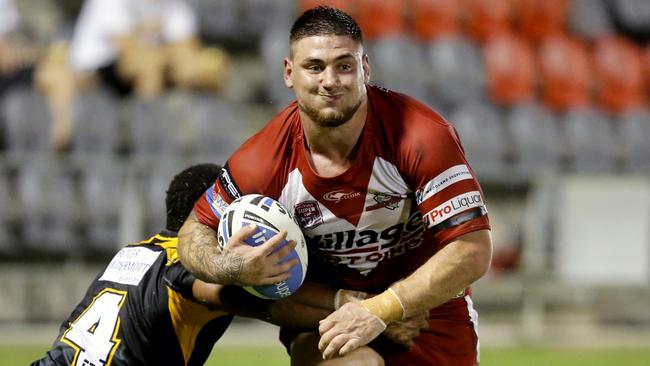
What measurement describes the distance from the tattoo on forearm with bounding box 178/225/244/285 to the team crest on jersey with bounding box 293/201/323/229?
388 millimetres

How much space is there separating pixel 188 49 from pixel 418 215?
7372 millimetres

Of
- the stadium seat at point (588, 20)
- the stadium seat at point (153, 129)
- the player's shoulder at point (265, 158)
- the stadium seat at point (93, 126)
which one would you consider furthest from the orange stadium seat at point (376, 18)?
the player's shoulder at point (265, 158)

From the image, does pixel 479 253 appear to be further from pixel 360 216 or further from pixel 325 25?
pixel 325 25

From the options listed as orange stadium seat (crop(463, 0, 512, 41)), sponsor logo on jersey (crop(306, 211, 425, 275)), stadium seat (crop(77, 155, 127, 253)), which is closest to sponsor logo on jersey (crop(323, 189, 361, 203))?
sponsor logo on jersey (crop(306, 211, 425, 275))

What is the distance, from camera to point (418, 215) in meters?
4.77

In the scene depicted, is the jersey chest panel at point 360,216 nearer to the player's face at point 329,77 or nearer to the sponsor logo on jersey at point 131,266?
the player's face at point 329,77

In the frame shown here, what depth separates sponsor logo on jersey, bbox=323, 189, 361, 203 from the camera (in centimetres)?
466

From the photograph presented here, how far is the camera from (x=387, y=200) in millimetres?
4656

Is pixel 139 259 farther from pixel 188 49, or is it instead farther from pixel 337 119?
pixel 188 49

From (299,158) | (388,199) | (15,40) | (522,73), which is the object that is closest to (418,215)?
(388,199)

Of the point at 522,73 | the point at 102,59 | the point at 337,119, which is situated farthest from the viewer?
the point at 522,73

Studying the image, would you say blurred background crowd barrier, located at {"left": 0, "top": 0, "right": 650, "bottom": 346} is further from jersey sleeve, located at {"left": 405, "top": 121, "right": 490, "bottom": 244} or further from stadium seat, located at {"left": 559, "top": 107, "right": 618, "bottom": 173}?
jersey sleeve, located at {"left": 405, "top": 121, "right": 490, "bottom": 244}

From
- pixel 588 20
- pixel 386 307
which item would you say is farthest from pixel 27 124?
pixel 588 20

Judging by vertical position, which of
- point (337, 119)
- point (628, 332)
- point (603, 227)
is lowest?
point (628, 332)
